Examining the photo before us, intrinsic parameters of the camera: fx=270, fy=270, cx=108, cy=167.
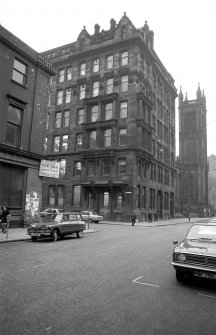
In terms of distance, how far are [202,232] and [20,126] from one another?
17074 mm

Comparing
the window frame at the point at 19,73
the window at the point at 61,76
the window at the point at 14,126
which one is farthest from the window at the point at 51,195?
the window frame at the point at 19,73

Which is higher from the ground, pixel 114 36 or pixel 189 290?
pixel 114 36

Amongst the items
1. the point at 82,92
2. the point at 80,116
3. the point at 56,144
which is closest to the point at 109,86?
the point at 82,92

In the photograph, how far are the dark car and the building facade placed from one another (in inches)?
2635

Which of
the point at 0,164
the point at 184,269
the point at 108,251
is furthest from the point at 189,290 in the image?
the point at 0,164

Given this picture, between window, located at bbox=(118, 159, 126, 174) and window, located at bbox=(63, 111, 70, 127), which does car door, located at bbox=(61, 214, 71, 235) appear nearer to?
window, located at bbox=(118, 159, 126, 174)

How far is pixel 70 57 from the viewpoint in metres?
46.0

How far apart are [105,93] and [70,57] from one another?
1027cm

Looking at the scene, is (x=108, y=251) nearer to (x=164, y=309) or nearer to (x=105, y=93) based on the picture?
(x=164, y=309)

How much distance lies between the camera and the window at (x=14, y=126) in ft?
66.7

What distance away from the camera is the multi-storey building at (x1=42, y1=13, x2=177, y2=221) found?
38.0m

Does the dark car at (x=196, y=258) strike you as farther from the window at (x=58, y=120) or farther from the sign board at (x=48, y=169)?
the window at (x=58, y=120)

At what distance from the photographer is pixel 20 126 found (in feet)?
69.4

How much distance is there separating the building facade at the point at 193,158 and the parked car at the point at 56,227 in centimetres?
5870
